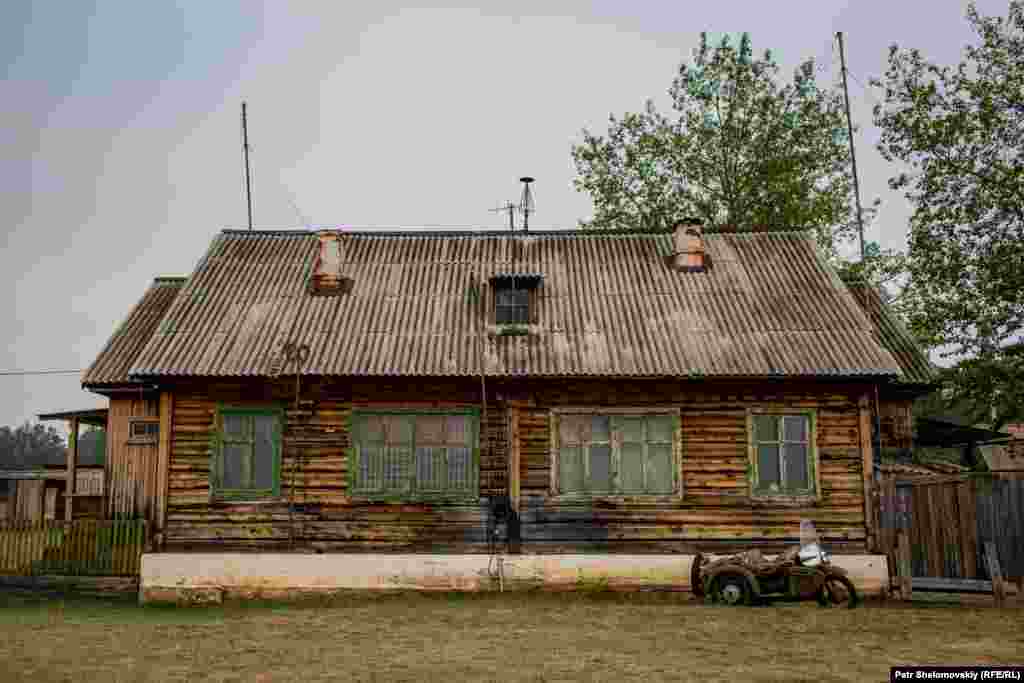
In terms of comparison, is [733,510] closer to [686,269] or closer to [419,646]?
[686,269]

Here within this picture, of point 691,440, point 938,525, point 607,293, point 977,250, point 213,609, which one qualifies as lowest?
point 213,609

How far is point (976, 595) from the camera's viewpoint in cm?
1298

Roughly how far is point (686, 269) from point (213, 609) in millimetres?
10338

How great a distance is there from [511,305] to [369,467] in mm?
3858

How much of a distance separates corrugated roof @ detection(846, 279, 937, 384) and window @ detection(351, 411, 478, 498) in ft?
22.8

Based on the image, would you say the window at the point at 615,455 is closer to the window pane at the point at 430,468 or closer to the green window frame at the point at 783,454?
the green window frame at the point at 783,454

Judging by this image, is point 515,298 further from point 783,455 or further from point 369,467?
point 783,455

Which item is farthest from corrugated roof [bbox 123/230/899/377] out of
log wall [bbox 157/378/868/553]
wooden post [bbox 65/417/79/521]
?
wooden post [bbox 65/417/79/521]

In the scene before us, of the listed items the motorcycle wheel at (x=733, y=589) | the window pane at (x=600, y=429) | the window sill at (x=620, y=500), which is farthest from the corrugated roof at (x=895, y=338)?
the window pane at (x=600, y=429)

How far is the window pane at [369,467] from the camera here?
1487 centimetres

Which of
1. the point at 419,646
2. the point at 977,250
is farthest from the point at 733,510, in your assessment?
the point at 977,250

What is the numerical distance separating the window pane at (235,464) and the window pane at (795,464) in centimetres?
859

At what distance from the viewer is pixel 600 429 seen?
15016 mm

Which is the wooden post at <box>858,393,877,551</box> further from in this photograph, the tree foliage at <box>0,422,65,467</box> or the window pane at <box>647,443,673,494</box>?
the tree foliage at <box>0,422,65,467</box>
